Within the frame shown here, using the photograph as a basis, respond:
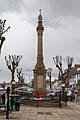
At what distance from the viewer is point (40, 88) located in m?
44.1

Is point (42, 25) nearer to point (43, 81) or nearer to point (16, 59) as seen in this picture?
point (43, 81)

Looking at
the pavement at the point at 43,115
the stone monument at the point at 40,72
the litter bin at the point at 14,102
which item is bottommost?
the pavement at the point at 43,115

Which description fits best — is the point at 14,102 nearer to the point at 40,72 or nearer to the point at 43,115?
the point at 43,115

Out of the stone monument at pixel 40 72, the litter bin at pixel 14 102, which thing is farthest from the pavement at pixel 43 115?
the stone monument at pixel 40 72

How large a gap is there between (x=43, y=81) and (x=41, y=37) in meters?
6.29

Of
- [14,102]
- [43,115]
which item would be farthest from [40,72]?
[43,115]

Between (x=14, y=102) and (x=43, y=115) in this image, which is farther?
(x=14, y=102)

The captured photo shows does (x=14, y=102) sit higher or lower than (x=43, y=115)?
higher

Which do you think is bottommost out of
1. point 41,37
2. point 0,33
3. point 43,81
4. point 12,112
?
point 12,112

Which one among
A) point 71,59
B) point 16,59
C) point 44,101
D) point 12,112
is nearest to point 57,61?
point 71,59

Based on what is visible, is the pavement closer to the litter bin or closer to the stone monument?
the litter bin

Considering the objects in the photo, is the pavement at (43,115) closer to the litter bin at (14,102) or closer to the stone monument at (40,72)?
the litter bin at (14,102)

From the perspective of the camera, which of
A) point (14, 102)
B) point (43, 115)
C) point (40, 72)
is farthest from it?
point (40, 72)

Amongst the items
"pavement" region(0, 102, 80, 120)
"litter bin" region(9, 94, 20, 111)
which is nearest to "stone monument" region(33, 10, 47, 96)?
"pavement" region(0, 102, 80, 120)
